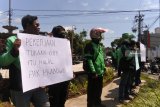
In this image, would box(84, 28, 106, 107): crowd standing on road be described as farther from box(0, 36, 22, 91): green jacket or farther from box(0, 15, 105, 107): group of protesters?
box(0, 36, 22, 91): green jacket

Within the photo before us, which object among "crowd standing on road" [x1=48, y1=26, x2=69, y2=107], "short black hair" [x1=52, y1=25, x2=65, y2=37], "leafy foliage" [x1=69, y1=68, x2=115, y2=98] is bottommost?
"leafy foliage" [x1=69, y1=68, x2=115, y2=98]

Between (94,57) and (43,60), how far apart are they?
2279mm

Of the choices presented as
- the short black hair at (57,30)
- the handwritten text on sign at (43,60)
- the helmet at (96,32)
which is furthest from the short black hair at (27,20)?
the helmet at (96,32)

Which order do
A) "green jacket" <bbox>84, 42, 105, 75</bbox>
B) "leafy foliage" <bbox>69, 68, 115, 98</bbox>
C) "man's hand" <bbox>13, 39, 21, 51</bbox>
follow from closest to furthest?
"man's hand" <bbox>13, 39, 21, 51</bbox> < "green jacket" <bbox>84, 42, 105, 75</bbox> < "leafy foliage" <bbox>69, 68, 115, 98</bbox>

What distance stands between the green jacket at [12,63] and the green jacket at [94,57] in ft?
8.97

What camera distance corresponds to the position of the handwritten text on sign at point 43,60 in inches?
198

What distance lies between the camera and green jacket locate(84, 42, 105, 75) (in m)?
7.69

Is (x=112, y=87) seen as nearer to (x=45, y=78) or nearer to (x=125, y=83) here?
(x=125, y=83)

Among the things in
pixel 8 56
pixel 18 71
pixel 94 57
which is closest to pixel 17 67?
pixel 18 71

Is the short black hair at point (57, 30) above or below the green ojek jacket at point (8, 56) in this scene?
above

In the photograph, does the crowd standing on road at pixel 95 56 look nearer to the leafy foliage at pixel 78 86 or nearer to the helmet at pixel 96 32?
the helmet at pixel 96 32

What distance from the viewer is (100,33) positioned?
7766 millimetres

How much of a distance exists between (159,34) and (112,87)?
89139 millimetres

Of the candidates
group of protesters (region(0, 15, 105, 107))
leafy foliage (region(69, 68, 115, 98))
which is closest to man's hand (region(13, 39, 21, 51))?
group of protesters (region(0, 15, 105, 107))
